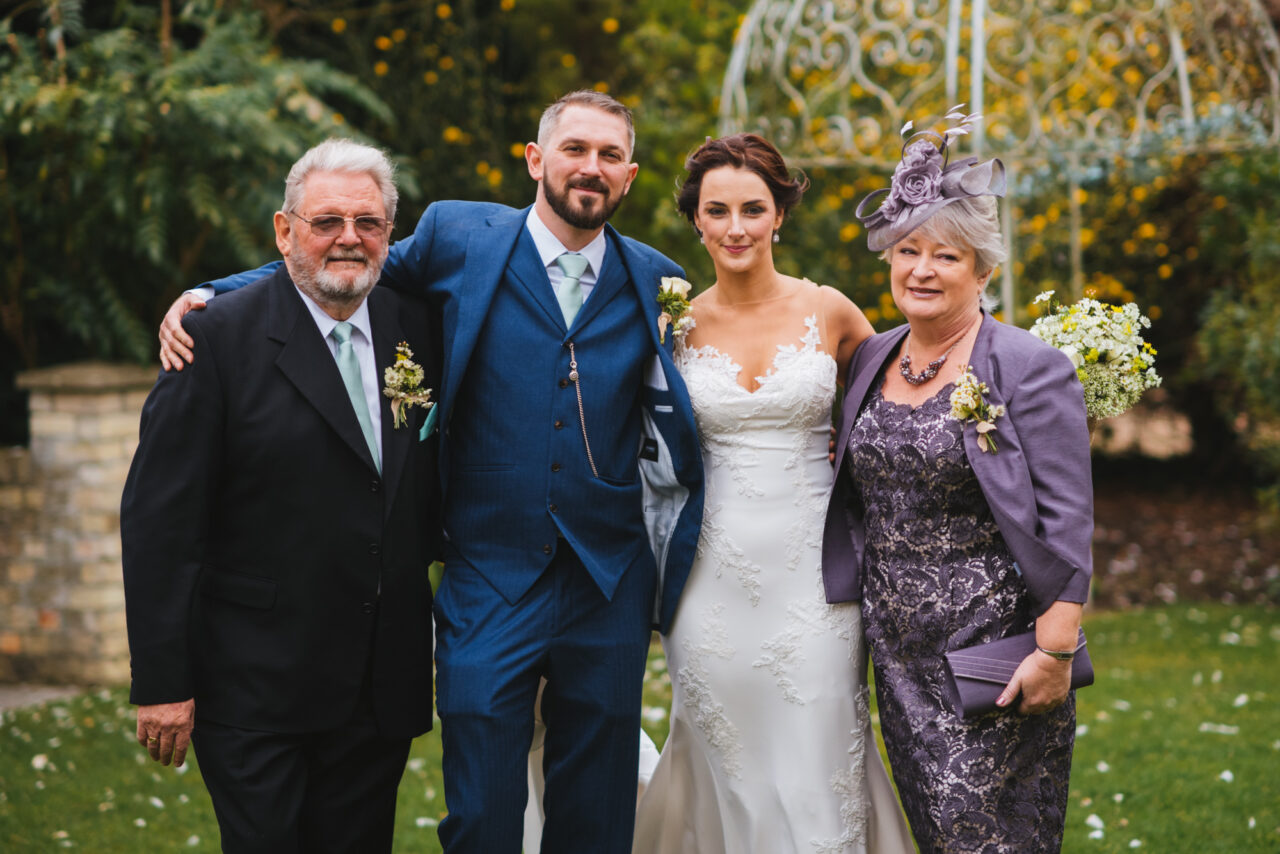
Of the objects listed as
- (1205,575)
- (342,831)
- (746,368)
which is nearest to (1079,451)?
(746,368)

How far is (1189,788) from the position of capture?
481 cm

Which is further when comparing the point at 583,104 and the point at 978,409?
the point at 583,104

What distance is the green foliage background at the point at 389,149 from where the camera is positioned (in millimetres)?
6453

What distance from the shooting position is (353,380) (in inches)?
116

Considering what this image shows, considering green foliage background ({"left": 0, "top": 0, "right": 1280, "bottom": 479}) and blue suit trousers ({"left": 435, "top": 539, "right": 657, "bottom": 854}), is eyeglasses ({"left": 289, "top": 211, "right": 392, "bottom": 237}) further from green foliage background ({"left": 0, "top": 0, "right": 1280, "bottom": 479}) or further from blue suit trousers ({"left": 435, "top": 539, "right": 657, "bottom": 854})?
green foliage background ({"left": 0, "top": 0, "right": 1280, "bottom": 479})

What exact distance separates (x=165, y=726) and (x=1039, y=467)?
209 centimetres

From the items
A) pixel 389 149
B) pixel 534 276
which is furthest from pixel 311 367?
pixel 389 149

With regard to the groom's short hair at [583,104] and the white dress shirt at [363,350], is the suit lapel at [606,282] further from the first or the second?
the white dress shirt at [363,350]

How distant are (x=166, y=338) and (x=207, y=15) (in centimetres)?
529

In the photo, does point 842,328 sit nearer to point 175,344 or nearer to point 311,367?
point 311,367

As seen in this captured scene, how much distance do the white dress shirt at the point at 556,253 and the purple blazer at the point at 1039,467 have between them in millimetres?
1036

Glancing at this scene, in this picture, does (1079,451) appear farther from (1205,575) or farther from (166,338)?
(1205,575)

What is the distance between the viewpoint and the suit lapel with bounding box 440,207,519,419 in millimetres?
3070

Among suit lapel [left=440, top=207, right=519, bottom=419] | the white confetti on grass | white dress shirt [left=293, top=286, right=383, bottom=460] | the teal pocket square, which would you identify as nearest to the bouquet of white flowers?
suit lapel [left=440, top=207, right=519, bottom=419]
